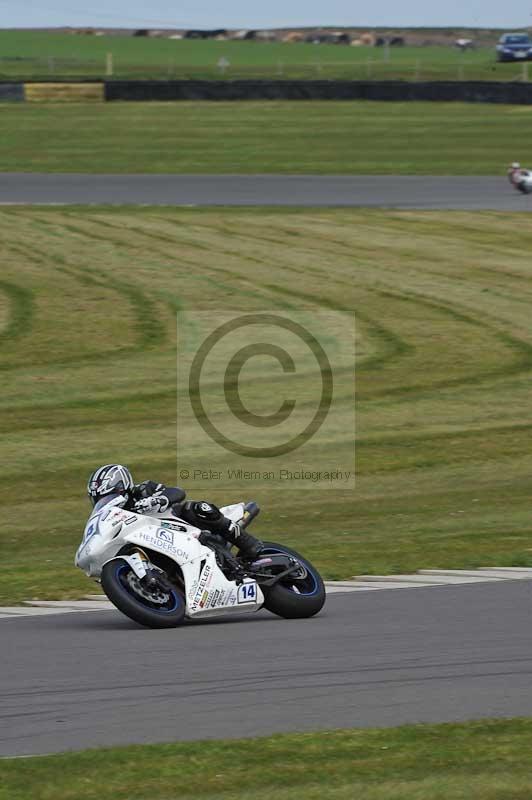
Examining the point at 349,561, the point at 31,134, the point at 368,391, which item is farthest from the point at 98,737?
the point at 31,134

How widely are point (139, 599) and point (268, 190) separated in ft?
86.9

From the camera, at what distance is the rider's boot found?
9081 mm

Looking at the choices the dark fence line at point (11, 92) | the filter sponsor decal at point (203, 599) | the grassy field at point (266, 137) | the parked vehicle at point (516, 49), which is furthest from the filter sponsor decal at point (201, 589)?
the parked vehicle at point (516, 49)

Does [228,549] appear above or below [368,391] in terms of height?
above

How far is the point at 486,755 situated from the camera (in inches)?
246

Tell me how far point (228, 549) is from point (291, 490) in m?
5.34

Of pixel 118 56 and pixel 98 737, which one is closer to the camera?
pixel 98 737

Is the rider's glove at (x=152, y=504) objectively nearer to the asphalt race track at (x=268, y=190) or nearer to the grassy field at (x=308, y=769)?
the grassy field at (x=308, y=769)

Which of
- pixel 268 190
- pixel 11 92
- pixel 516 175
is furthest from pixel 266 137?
A: pixel 516 175

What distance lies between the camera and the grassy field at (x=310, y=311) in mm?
12695

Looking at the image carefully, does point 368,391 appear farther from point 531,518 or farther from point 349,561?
point 349,561

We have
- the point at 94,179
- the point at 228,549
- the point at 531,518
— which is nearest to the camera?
the point at 228,549

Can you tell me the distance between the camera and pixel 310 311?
22.1 meters

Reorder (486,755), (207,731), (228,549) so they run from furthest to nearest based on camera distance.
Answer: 1. (228,549)
2. (207,731)
3. (486,755)
